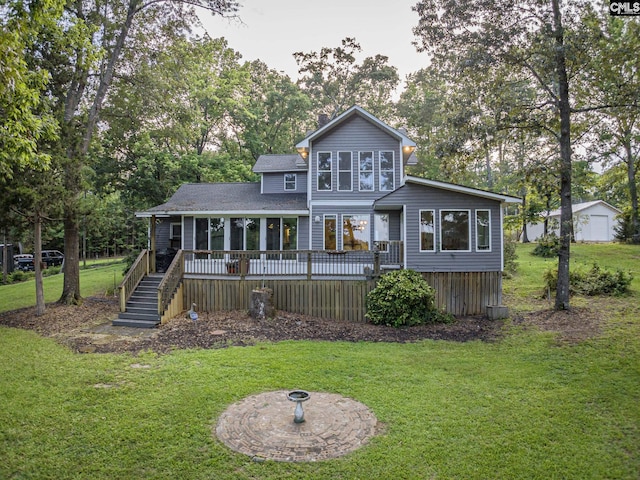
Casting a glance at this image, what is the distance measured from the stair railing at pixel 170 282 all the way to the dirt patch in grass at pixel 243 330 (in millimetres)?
607

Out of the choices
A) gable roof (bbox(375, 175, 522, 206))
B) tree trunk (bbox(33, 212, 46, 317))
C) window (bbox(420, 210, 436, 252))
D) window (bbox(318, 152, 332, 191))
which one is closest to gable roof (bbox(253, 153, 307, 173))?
window (bbox(318, 152, 332, 191))

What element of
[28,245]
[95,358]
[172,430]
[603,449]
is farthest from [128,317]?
[28,245]

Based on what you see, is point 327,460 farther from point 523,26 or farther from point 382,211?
point 523,26

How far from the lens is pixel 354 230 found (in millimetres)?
15312

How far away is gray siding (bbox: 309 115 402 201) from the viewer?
1523cm

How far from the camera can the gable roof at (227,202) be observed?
15.2 metres

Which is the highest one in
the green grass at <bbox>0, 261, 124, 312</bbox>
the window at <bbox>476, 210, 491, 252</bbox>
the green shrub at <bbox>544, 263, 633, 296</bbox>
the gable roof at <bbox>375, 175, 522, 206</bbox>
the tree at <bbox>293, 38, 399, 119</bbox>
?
the tree at <bbox>293, 38, 399, 119</bbox>

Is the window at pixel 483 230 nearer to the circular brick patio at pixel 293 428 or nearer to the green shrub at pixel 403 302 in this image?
the green shrub at pixel 403 302

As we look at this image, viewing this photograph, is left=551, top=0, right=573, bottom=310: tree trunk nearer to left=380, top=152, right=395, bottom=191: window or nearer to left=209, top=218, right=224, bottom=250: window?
left=380, top=152, right=395, bottom=191: window

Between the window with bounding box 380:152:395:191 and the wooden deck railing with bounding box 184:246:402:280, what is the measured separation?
3100mm

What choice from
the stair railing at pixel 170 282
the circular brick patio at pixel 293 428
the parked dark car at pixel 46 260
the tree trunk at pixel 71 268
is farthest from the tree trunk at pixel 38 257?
the parked dark car at pixel 46 260

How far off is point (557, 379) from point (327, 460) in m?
4.84

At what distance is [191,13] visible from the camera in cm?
1466

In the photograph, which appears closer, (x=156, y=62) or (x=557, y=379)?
(x=557, y=379)
